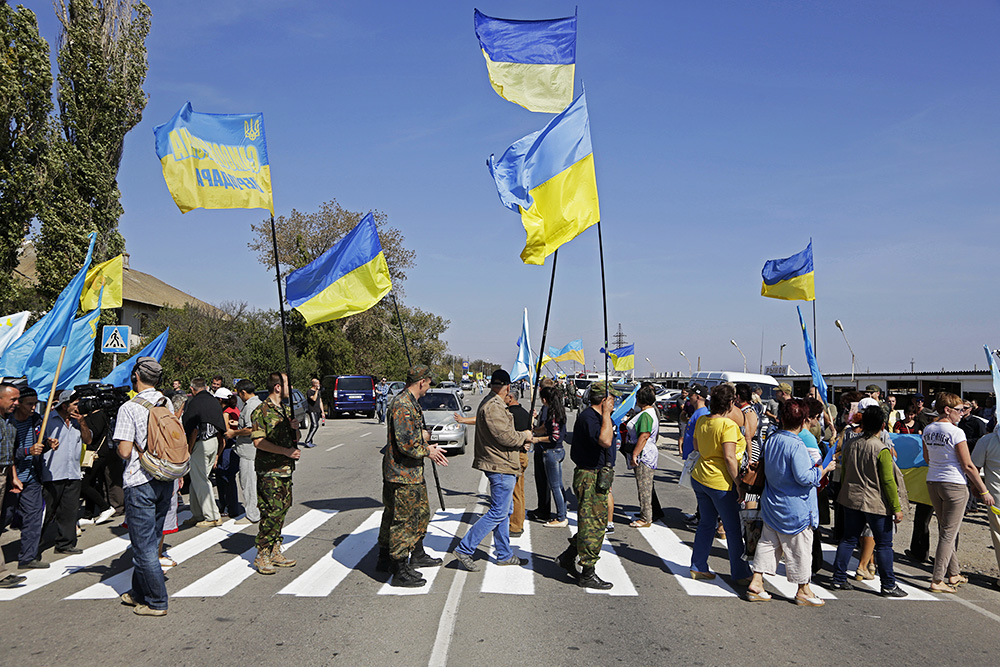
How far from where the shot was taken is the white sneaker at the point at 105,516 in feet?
30.8

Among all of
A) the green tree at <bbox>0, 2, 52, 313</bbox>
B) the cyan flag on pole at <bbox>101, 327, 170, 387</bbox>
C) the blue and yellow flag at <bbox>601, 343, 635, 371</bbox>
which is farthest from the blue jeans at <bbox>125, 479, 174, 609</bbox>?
the blue and yellow flag at <bbox>601, 343, 635, 371</bbox>

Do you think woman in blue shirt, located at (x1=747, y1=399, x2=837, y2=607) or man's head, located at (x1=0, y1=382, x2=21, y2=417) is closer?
woman in blue shirt, located at (x1=747, y1=399, x2=837, y2=607)

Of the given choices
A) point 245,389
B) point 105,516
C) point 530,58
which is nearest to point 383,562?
point 245,389

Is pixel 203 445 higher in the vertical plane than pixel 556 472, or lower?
higher

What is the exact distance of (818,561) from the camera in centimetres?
741

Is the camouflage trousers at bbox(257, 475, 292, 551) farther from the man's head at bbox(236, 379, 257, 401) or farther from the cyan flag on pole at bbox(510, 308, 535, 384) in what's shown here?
the cyan flag on pole at bbox(510, 308, 535, 384)

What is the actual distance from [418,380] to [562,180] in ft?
9.72

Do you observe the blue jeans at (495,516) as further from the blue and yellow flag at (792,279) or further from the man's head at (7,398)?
the blue and yellow flag at (792,279)

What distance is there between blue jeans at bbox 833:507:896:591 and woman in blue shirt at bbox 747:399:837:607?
29.0 inches

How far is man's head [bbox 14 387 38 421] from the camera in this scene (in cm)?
729

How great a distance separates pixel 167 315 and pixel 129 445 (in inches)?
1487

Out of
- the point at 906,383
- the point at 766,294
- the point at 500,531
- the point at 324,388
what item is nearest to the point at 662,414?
the point at 324,388

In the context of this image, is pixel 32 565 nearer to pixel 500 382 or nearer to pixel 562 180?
pixel 500 382

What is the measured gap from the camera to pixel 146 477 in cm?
587
